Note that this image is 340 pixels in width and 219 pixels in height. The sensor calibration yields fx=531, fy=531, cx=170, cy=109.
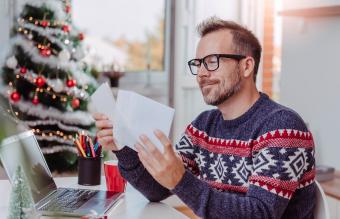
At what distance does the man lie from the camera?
3.96 ft

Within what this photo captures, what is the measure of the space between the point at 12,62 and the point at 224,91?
2442 mm

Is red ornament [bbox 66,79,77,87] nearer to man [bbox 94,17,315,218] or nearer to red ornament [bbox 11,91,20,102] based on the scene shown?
red ornament [bbox 11,91,20,102]

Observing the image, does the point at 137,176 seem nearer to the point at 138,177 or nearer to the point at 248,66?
the point at 138,177

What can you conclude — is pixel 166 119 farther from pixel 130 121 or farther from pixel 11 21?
pixel 11 21

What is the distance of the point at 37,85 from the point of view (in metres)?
3.61

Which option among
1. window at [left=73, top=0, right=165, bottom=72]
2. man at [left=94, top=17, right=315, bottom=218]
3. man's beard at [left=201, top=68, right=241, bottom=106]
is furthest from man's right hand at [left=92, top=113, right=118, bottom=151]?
window at [left=73, top=0, right=165, bottom=72]

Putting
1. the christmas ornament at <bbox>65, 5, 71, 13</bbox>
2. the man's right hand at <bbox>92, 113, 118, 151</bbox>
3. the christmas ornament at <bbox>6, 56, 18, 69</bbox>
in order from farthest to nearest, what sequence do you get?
1. the christmas ornament at <bbox>65, 5, 71, 13</bbox>
2. the christmas ornament at <bbox>6, 56, 18, 69</bbox>
3. the man's right hand at <bbox>92, 113, 118, 151</bbox>

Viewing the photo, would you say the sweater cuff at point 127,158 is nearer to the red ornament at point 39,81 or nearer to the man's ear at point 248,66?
the man's ear at point 248,66

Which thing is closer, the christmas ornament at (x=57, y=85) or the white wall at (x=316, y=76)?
the white wall at (x=316, y=76)

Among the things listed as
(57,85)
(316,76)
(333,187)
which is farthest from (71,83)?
(333,187)

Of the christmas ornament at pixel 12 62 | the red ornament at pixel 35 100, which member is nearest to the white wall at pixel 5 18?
the christmas ornament at pixel 12 62

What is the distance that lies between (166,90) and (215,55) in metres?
3.00

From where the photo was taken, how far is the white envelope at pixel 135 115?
122 centimetres

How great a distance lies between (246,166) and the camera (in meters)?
1.39
